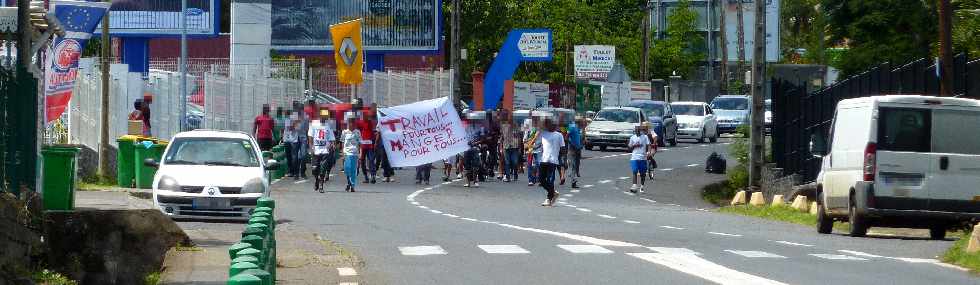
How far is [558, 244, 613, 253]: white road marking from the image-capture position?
675 inches

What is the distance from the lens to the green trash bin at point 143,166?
1162 inches

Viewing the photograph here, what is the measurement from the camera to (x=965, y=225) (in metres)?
21.6

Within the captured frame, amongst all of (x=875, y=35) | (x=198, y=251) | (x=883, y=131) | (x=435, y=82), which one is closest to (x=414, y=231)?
(x=198, y=251)

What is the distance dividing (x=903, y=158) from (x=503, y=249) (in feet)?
18.9

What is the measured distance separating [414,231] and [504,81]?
3644cm

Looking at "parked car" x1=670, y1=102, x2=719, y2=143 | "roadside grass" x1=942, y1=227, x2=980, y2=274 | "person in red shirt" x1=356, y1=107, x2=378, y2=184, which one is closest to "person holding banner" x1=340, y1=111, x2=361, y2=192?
"person in red shirt" x1=356, y1=107, x2=378, y2=184

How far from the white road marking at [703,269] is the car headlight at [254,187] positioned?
7.46m

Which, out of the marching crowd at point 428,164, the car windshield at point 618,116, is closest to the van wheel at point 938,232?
the marching crowd at point 428,164

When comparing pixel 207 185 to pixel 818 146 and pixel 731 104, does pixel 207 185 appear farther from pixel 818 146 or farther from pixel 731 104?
pixel 731 104

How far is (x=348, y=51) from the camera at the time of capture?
4150cm

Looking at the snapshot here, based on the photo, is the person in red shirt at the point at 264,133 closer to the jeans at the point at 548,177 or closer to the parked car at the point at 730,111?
the jeans at the point at 548,177

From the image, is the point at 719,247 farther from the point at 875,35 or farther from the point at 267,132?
the point at 875,35

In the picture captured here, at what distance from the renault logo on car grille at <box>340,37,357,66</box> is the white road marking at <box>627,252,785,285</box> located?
25.3 metres

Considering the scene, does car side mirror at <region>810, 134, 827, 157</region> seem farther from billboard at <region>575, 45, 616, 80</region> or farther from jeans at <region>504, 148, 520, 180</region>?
billboard at <region>575, 45, 616, 80</region>
